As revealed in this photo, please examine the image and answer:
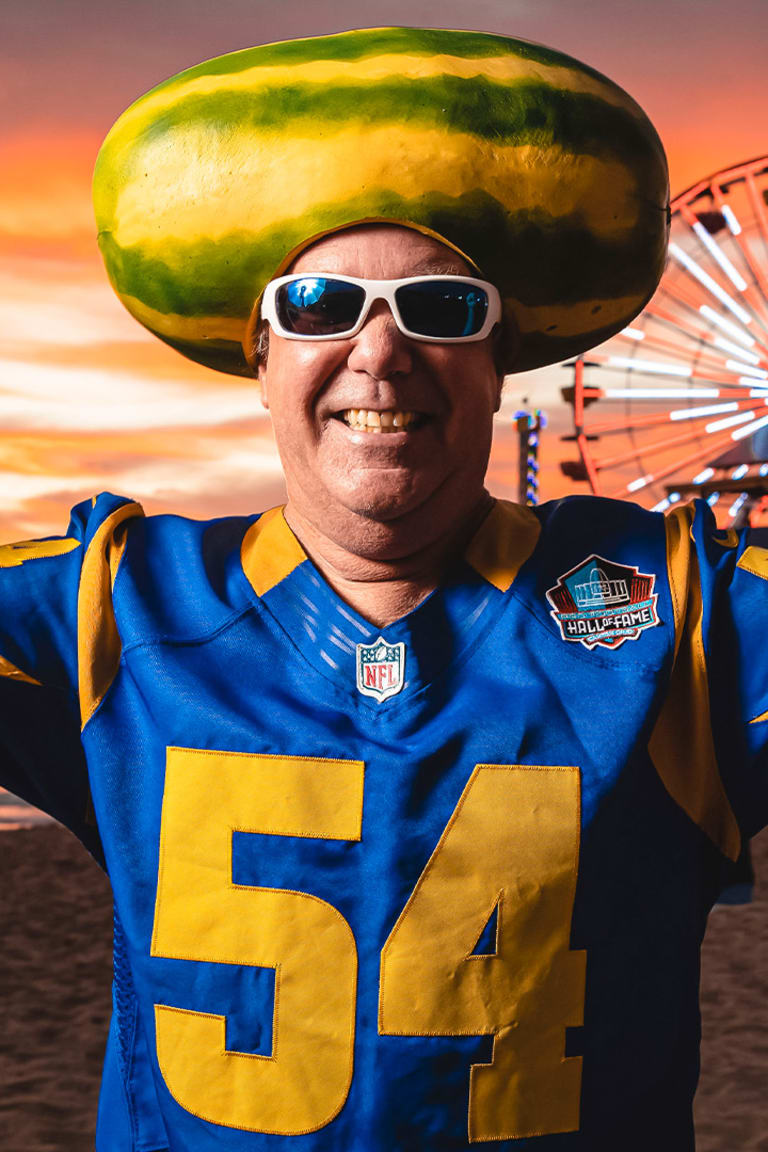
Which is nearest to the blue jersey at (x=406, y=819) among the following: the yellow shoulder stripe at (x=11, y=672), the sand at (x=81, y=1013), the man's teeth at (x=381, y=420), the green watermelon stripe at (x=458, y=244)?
the yellow shoulder stripe at (x=11, y=672)

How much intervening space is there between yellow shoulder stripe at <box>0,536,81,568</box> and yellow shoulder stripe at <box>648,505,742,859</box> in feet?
2.63

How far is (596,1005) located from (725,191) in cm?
1440

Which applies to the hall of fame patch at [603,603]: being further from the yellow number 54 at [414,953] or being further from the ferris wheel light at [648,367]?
the ferris wheel light at [648,367]

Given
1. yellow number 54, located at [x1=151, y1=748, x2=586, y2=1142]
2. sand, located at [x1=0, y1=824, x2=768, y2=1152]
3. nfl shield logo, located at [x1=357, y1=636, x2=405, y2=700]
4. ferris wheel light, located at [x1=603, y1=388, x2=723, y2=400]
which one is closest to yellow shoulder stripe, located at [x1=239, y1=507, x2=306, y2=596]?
nfl shield logo, located at [x1=357, y1=636, x2=405, y2=700]

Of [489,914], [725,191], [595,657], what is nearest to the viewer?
[489,914]

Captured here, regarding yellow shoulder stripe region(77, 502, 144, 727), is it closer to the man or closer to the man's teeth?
the man

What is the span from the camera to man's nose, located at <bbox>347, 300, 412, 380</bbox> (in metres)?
1.46

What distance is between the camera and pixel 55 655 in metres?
1.61

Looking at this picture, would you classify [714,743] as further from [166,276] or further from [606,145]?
[166,276]

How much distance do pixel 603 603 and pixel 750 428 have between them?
13.7m

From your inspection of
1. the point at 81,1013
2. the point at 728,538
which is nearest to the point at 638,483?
the point at 81,1013

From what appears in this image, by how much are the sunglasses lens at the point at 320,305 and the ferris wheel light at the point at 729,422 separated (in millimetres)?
13802

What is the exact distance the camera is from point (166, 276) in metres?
1.64

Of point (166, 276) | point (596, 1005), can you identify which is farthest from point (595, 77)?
point (596, 1005)
